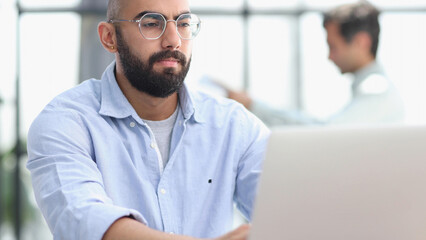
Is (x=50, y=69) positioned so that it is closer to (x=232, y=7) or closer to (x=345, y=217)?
(x=232, y=7)

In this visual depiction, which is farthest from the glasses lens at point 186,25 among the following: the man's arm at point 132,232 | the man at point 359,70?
the man at point 359,70

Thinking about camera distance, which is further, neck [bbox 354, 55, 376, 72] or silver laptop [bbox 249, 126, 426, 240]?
neck [bbox 354, 55, 376, 72]

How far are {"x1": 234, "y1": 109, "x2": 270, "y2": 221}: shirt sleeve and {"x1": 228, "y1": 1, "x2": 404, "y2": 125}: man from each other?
4.44 feet

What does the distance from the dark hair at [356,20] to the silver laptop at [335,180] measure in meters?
2.27

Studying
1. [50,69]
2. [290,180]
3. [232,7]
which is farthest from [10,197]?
[290,180]

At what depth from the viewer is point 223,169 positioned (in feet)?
5.88

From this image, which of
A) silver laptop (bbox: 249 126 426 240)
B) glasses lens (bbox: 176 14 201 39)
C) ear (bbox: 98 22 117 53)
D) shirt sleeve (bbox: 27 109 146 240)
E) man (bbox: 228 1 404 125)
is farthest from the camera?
man (bbox: 228 1 404 125)

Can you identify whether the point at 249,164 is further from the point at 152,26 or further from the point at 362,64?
the point at 362,64

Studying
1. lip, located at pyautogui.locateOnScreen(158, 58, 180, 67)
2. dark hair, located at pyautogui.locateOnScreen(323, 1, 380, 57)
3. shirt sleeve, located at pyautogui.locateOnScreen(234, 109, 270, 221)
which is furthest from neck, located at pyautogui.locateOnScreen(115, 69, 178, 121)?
dark hair, located at pyautogui.locateOnScreen(323, 1, 380, 57)

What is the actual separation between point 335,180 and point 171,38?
89 cm

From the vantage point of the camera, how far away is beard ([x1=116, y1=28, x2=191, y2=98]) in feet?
5.88

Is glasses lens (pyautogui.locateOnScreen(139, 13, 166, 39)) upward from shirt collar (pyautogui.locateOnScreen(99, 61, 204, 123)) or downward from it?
upward

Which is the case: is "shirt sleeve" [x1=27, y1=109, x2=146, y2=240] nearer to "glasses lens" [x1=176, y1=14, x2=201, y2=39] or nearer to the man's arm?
the man's arm

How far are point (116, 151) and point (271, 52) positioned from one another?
297 cm
